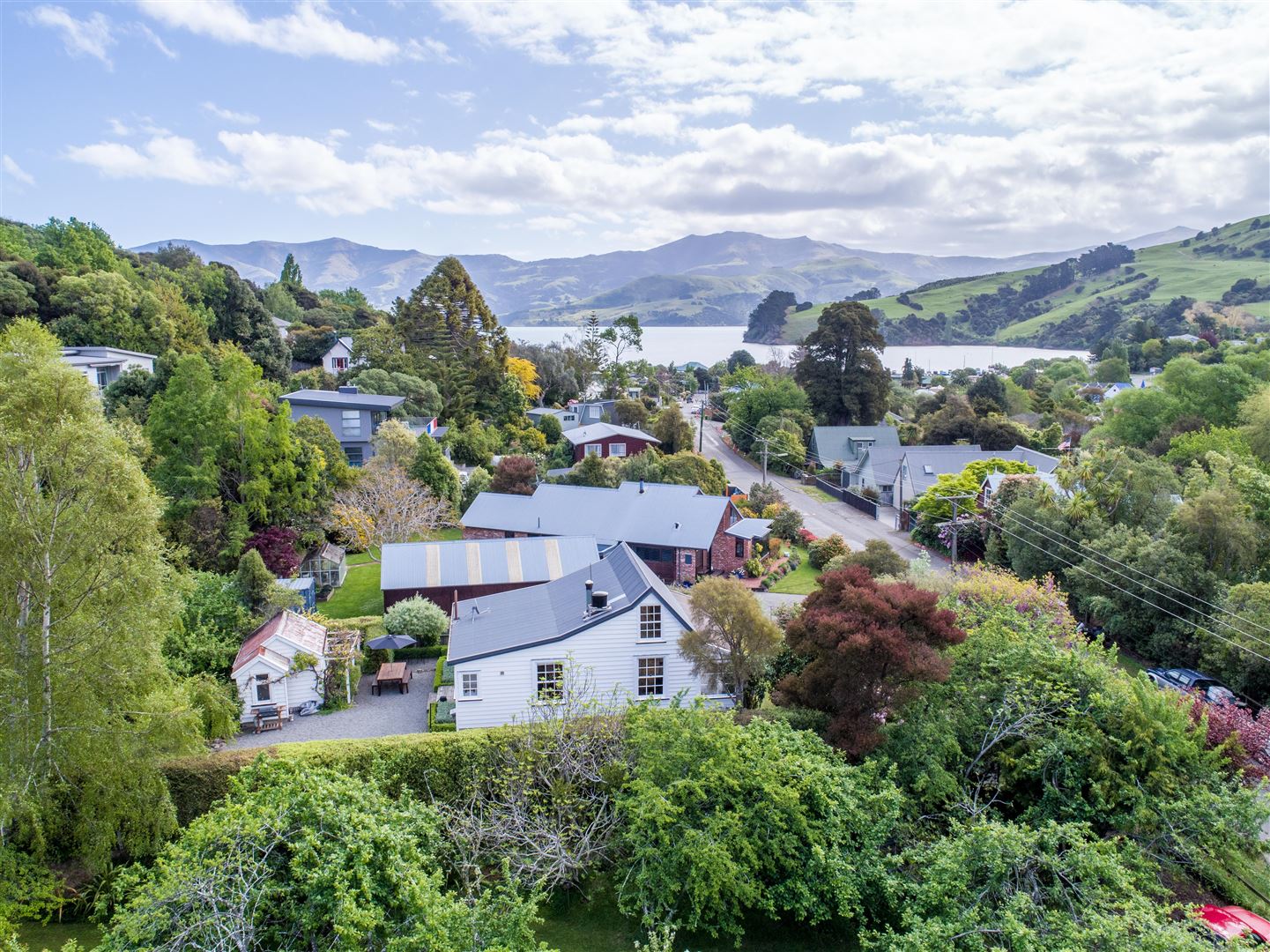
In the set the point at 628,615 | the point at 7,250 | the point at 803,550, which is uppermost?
the point at 7,250

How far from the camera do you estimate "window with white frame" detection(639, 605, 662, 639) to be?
22.5 m

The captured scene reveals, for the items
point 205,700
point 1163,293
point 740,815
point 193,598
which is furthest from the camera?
point 1163,293

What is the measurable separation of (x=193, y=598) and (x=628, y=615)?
14403mm

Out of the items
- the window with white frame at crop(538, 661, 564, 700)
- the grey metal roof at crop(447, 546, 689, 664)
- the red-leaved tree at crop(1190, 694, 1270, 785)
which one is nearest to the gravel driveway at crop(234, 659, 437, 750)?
the grey metal roof at crop(447, 546, 689, 664)

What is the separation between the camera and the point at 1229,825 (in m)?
14.8

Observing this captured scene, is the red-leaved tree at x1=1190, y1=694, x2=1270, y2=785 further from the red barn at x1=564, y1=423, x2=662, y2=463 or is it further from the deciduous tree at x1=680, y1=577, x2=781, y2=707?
the red barn at x1=564, y1=423, x2=662, y2=463

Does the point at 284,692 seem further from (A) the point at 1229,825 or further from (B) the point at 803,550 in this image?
(B) the point at 803,550

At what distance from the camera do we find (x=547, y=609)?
24344 mm

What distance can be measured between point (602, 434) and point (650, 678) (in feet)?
119

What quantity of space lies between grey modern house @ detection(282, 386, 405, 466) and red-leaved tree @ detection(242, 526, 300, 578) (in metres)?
19.5

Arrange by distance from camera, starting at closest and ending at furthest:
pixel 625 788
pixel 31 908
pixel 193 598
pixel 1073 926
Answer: pixel 1073 926 → pixel 31 908 → pixel 625 788 → pixel 193 598

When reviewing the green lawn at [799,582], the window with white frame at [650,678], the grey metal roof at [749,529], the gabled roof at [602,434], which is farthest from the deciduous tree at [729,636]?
the gabled roof at [602,434]

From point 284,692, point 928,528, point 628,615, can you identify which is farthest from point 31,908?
point 928,528

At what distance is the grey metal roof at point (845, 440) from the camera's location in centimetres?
6272
